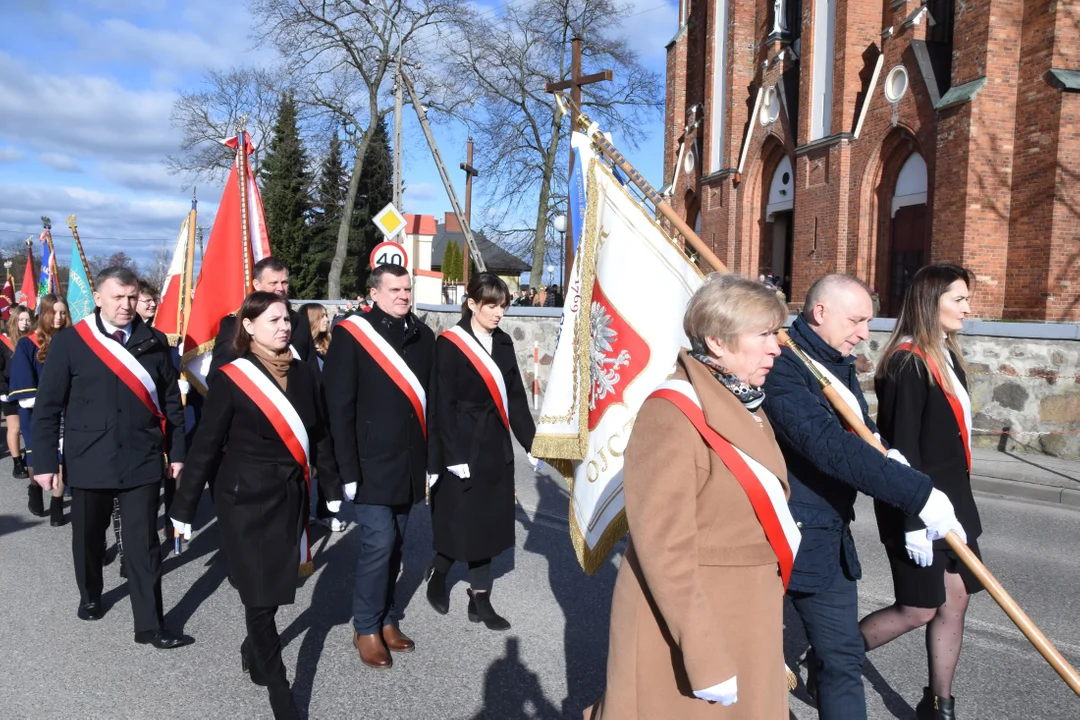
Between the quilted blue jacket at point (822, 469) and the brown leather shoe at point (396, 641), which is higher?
the quilted blue jacket at point (822, 469)

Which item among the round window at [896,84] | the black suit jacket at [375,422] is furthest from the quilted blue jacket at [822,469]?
the round window at [896,84]

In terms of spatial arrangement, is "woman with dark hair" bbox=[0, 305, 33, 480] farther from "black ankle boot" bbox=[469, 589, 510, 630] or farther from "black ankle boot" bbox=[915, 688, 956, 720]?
"black ankle boot" bbox=[915, 688, 956, 720]

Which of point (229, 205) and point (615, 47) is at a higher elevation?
point (615, 47)

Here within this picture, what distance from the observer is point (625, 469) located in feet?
7.65

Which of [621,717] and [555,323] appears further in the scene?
[555,323]

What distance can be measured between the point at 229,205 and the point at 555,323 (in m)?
8.97

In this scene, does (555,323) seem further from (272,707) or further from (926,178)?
(272,707)

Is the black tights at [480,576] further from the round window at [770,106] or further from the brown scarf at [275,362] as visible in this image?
the round window at [770,106]

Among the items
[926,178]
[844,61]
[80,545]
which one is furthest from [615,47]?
[80,545]

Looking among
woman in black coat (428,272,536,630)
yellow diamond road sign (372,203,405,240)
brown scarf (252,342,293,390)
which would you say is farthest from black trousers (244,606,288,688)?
yellow diamond road sign (372,203,405,240)

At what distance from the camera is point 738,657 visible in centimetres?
230

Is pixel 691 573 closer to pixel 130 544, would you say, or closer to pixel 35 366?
pixel 130 544

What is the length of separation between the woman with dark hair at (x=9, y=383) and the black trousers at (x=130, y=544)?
4.52 meters

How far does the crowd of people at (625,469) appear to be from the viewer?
7.48 ft
